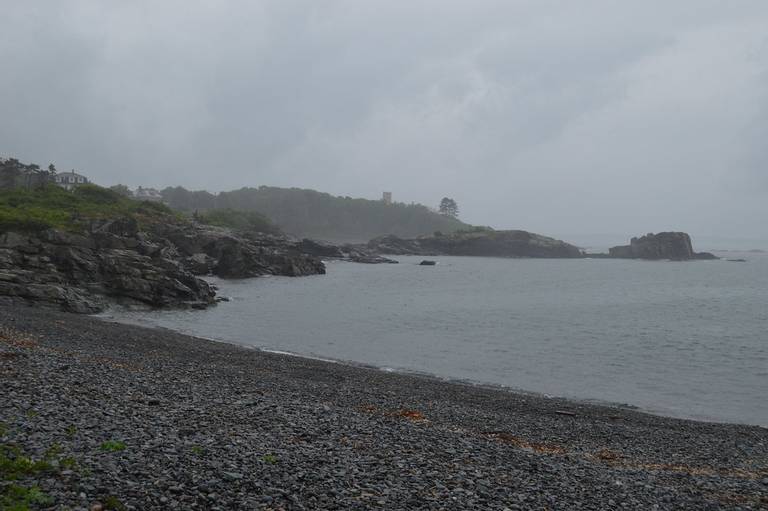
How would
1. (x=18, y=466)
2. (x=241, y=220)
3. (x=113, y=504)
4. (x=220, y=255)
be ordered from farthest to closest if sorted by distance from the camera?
(x=241, y=220) → (x=220, y=255) → (x=18, y=466) → (x=113, y=504)

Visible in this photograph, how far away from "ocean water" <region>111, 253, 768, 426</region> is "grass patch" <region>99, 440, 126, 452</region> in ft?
82.7

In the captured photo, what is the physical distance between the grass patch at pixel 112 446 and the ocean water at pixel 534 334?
2522 cm

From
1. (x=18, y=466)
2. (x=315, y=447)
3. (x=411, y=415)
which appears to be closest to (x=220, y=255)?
(x=411, y=415)

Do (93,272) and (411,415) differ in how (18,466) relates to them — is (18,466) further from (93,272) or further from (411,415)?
(93,272)

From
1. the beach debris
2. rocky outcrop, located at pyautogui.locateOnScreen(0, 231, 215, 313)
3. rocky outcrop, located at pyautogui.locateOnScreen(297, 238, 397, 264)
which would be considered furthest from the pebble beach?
rocky outcrop, located at pyautogui.locateOnScreen(297, 238, 397, 264)

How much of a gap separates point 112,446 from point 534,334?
4516cm

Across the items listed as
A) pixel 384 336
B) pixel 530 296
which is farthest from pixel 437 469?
pixel 530 296

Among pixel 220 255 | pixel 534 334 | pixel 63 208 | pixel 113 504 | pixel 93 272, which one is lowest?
pixel 534 334

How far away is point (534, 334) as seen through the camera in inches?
2046

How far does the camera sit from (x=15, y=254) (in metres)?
48.2

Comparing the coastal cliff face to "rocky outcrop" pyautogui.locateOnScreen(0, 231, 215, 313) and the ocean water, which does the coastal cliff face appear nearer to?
"rocky outcrop" pyautogui.locateOnScreen(0, 231, 215, 313)

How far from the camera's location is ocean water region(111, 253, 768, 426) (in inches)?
1335

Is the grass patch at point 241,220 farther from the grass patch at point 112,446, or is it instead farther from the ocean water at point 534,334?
the grass patch at point 112,446

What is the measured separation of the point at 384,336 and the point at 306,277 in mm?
53991
